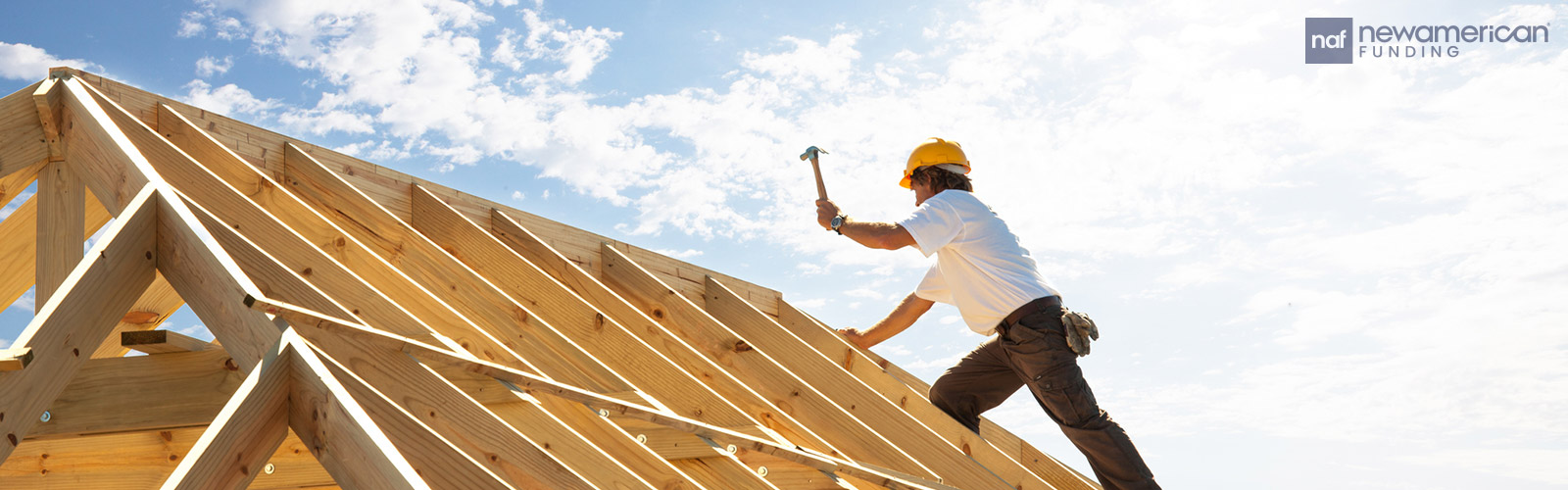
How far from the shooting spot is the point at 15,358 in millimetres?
2305

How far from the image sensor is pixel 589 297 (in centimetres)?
438

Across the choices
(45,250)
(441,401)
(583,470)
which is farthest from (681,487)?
(45,250)

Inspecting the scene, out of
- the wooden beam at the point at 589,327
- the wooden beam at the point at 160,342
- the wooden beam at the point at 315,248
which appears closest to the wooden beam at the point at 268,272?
the wooden beam at the point at 315,248

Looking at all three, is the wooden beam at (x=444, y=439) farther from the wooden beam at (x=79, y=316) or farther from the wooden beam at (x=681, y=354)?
the wooden beam at (x=681, y=354)

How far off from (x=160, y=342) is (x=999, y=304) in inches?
109

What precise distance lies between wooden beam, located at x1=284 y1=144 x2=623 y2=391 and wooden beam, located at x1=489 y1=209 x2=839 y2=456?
0.47 meters

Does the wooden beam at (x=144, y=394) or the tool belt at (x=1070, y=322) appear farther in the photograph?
the tool belt at (x=1070, y=322)

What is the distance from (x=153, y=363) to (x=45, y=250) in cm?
99

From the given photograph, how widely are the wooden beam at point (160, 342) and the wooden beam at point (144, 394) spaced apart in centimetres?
2

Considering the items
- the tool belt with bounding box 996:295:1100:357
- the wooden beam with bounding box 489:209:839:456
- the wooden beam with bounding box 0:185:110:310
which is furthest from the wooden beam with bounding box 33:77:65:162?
the tool belt with bounding box 996:295:1100:357

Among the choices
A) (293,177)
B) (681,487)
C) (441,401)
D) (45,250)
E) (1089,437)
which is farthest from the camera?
(293,177)

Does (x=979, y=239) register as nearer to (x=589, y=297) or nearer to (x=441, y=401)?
(x=589, y=297)

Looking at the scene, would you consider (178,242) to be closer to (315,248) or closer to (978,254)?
(315,248)

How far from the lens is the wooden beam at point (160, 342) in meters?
2.86
